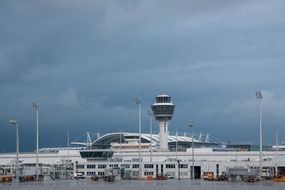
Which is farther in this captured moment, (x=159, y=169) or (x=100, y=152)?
(x=100, y=152)

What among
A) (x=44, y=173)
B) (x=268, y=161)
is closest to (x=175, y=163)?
(x=268, y=161)

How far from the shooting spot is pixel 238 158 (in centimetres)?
19812

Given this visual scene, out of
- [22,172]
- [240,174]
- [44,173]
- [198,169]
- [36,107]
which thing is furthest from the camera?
[198,169]

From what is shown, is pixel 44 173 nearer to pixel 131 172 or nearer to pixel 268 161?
pixel 131 172

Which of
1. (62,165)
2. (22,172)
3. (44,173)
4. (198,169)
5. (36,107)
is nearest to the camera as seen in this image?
(22,172)

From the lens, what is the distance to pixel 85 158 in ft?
654

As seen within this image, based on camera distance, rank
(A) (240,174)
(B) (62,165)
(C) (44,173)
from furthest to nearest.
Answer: (B) (62,165)
(C) (44,173)
(A) (240,174)

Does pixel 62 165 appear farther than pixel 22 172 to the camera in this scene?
Yes

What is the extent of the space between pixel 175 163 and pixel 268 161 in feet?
75.2

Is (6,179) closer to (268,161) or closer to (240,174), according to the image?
(240,174)

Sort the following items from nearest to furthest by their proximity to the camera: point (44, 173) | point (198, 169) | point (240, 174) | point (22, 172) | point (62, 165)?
point (240, 174), point (22, 172), point (44, 173), point (198, 169), point (62, 165)

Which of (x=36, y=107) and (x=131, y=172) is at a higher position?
(x=36, y=107)

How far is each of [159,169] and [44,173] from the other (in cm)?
3004

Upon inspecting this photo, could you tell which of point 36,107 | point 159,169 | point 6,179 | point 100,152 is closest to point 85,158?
point 100,152
